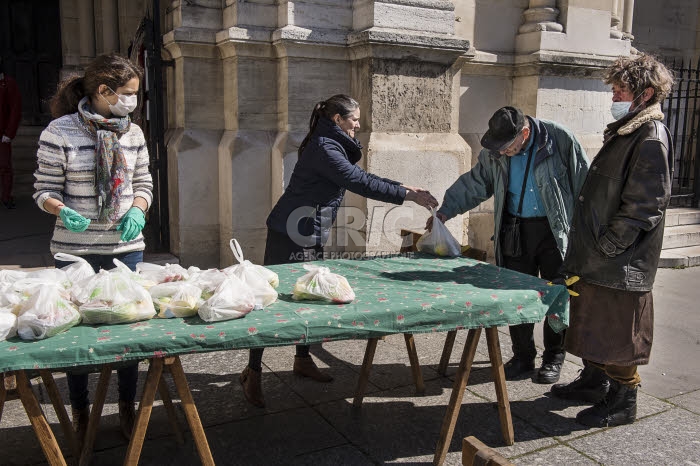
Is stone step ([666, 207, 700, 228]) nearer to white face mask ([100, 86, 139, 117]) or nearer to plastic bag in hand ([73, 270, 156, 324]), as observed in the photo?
white face mask ([100, 86, 139, 117])

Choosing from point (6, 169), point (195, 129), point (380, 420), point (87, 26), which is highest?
point (87, 26)

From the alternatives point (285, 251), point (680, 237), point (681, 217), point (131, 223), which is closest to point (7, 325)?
point (131, 223)

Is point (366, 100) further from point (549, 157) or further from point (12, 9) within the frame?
point (12, 9)

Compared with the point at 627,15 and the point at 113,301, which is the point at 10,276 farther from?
the point at 627,15

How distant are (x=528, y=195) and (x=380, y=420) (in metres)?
1.59

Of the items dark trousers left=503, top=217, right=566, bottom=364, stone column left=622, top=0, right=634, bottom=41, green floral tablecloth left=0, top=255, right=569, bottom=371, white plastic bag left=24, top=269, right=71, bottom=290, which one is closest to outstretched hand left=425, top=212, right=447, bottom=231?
green floral tablecloth left=0, top=255, right=569, bottom=371

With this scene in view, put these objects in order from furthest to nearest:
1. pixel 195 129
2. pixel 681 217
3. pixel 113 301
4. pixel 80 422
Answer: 1. pixel 681 217
2. pixel 195 129
3. pixel 80 422
4. pixel 113 301

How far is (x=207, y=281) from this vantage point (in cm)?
271

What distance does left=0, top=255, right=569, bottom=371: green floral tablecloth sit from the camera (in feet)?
7.27

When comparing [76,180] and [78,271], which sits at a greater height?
[76,180]

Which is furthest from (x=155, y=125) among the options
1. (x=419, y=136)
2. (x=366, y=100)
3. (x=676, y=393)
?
(x=676, y=393)

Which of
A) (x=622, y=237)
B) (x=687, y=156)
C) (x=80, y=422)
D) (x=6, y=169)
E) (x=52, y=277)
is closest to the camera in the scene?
(x=52, y=277)

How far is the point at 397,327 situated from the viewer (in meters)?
2.71

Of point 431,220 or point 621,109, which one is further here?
point 431,220
